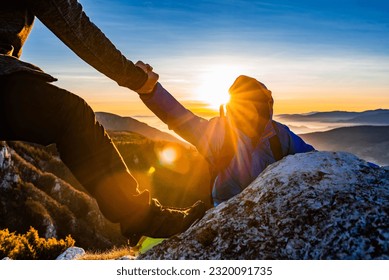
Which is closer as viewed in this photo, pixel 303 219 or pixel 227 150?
pixel 303 219

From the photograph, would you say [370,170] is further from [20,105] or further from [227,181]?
[20,105]

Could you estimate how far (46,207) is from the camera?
35.4 metres

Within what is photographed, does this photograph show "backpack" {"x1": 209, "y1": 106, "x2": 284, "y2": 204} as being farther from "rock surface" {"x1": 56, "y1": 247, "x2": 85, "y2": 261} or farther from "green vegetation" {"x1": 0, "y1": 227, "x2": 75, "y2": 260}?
"green vegetation" {"x1": 0, "y1": 227, "x2": 75, "y2": 260}

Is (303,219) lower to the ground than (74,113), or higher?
lower

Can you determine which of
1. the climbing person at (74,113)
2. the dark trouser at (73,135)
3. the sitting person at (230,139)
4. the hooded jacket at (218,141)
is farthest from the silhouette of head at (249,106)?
the dark trouser at (73,135)

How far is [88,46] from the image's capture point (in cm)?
284

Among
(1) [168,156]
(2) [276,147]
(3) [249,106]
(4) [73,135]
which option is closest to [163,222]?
(4) [73,135]

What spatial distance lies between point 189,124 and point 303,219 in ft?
7.06

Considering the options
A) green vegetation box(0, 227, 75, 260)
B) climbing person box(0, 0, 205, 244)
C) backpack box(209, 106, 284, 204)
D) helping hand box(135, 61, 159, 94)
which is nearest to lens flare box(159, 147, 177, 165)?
green vegetation box(0, 227, 75, 260)

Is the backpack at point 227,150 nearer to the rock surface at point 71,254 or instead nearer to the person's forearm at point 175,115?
the person's forearm at point 175,115

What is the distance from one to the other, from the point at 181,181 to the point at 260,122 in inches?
2254

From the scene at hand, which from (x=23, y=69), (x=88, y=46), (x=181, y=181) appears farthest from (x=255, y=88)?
(x=181, y=181)

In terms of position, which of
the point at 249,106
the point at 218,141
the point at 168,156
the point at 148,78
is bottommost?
the point at 168,156

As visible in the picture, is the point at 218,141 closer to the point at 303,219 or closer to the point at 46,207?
the point at 303,219
